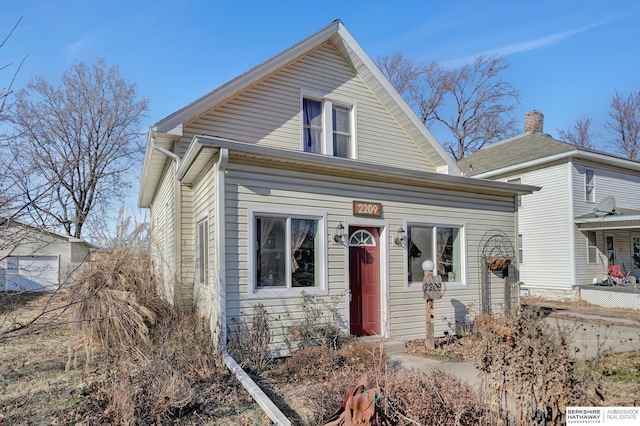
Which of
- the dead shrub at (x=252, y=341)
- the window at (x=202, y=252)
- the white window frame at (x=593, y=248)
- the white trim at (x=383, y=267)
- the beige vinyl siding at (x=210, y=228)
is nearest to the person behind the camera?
the dead shrub at (x=252, y=341)

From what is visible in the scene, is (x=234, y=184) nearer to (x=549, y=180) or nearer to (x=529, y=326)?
(x=529, y=326)

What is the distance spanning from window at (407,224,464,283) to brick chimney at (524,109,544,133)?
15287 mm

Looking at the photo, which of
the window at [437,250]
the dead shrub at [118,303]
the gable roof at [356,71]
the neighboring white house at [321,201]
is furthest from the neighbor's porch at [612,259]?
the dead shrub at [118,303]

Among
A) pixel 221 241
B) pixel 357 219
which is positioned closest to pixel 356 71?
pixel 357 219

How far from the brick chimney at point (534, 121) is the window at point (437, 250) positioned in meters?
15.3

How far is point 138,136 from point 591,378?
97.6ft

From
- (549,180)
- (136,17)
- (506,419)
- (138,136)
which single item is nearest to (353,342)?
(506,419)

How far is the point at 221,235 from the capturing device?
6176 mm

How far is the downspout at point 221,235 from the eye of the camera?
6.06 meters

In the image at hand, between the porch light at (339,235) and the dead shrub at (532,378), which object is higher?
the porch light at (339,235)

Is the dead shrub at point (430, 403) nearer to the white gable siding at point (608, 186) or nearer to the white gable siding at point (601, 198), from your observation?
the white gable siding at point (601, 198)

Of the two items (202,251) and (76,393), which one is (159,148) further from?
(76,393)

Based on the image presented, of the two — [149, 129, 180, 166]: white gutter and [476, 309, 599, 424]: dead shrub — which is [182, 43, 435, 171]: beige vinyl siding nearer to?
[149, 129, 180, 166]: white gutter

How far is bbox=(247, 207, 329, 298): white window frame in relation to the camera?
644 centimetres
